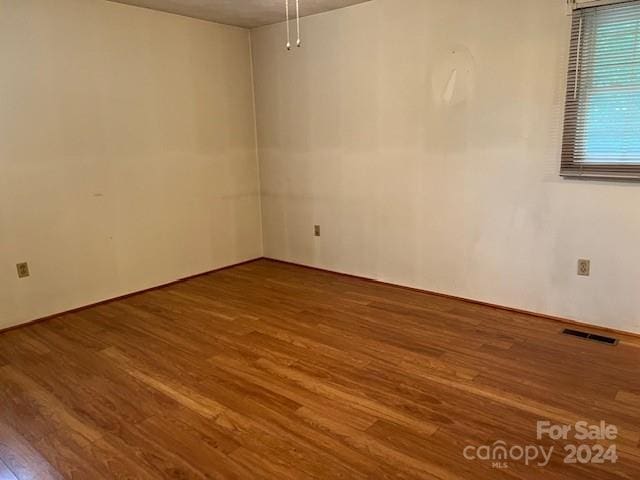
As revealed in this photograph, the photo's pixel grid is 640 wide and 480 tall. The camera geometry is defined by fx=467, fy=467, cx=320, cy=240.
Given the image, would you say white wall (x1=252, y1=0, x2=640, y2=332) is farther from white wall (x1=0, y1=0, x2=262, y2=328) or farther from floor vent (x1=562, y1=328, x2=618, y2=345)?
white wall (x1=0, y1=0, x2=262, y2=328)

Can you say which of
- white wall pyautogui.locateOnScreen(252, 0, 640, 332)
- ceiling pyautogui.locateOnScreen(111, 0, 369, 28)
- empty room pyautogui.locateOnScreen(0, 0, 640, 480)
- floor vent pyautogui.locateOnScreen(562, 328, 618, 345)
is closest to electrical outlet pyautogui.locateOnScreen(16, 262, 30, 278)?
empty room pyautogui.locateOnScreen(0, 0, 640, 480)

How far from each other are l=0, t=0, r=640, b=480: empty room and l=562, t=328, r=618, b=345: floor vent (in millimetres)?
35

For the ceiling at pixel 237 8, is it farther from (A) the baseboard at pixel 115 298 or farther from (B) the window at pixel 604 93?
(A) the baseboard at pixel 115 298

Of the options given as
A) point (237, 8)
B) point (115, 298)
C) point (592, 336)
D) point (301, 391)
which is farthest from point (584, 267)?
point (115, 298)

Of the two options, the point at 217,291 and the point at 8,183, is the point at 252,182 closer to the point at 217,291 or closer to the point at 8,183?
the point at 217,291

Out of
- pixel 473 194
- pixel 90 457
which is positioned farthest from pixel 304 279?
pixel 90 457

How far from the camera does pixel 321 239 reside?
4445mm

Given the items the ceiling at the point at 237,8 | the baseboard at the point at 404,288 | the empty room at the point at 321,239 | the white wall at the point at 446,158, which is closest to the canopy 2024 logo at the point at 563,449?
the empty room at the point at 321,239

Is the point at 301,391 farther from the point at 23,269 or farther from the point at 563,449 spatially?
the point at 23,269

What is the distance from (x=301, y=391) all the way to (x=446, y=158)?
205 centimetres

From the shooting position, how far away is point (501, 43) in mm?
3090

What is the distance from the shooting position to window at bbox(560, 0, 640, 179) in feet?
8.68

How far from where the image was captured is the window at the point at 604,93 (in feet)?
8.68

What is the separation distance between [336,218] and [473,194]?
1311 millimetres
